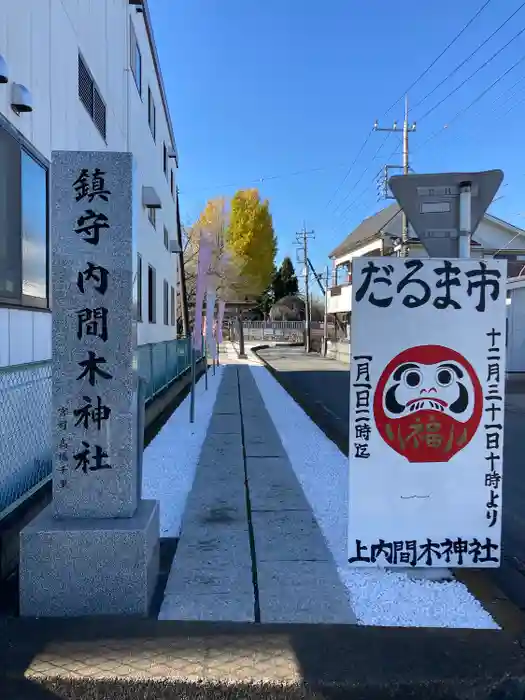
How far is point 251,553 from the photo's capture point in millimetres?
4023

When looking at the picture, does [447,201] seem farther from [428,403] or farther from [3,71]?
[3,71]

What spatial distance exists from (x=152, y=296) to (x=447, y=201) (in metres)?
11.8

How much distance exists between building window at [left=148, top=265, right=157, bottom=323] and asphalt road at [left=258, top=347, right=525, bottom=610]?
420 cm

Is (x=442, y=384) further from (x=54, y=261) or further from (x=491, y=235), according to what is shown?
(x=491, y=235)

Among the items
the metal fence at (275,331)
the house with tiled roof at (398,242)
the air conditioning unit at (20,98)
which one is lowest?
the metal fence at (275,331)

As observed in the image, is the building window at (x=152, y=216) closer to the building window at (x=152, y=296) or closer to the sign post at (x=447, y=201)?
the building window at (x=152, y=296)

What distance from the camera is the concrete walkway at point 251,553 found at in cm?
323

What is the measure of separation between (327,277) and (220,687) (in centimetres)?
4400

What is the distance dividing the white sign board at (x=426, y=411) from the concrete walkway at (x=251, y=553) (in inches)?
17.9

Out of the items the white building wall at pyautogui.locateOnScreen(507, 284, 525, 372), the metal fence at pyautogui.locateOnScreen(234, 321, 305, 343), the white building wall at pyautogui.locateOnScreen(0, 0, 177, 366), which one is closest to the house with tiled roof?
the white building wall at pyautogui.locateOnScreen(507, 284, 525, 372)

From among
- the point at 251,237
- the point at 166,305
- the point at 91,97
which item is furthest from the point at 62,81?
the point at 251,237

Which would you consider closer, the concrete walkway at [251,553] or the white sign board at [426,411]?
the concrete walkway at [251,553]

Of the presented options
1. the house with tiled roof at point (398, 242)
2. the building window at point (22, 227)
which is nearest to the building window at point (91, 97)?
the building window at point (22, 227)

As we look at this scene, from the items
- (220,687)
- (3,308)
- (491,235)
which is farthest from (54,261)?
(491,235)
